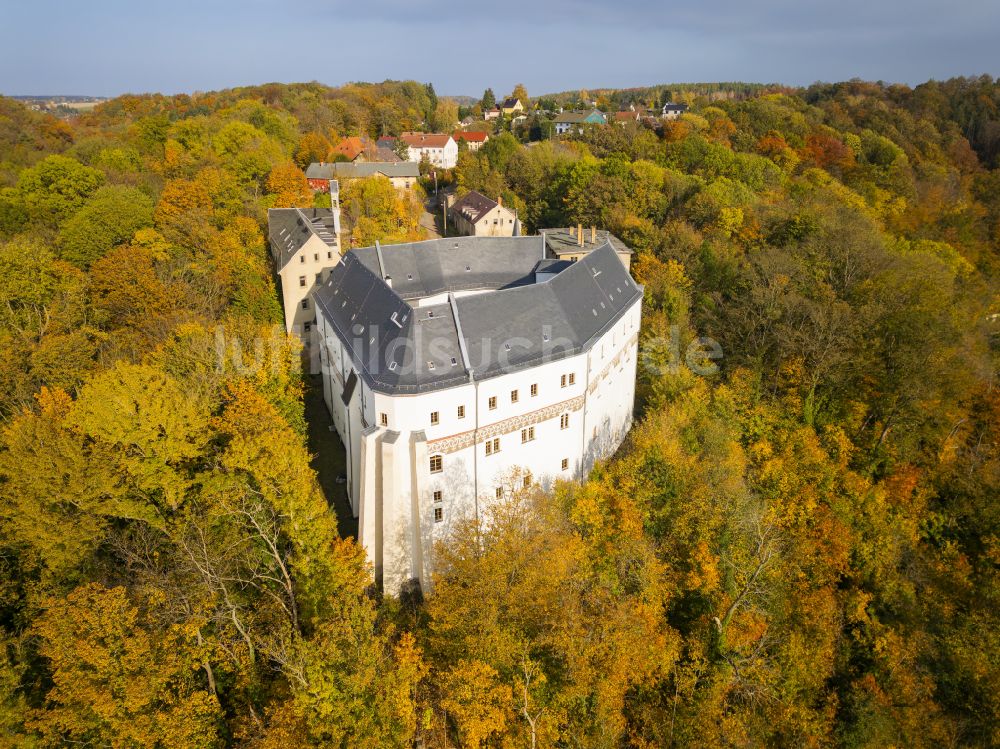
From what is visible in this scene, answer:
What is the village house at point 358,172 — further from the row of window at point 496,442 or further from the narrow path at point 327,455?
the row of window at point 496,442

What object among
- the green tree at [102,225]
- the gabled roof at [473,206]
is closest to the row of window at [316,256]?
the green tree at [102,225]

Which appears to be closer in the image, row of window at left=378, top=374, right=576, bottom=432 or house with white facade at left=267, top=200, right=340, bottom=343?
row of window at left=378, top=374, right=576, bottom=432

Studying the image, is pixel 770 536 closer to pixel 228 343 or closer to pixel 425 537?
pixel 425 537

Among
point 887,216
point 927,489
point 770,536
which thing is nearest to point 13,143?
point 770,536

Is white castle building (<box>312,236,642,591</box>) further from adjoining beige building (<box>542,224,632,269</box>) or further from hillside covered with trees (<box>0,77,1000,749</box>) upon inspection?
adjoining beige building (<box>542,224,632,269</box>)

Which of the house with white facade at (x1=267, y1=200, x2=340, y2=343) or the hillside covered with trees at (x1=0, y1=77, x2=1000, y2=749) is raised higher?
the house with white facade at (x1=267, y1=200, x2=340, y2=343)

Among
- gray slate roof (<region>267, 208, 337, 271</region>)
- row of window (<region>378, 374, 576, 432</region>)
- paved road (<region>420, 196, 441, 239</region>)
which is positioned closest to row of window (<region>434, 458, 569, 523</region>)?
row of window (<region>378, 374, 576, 432</region>)
